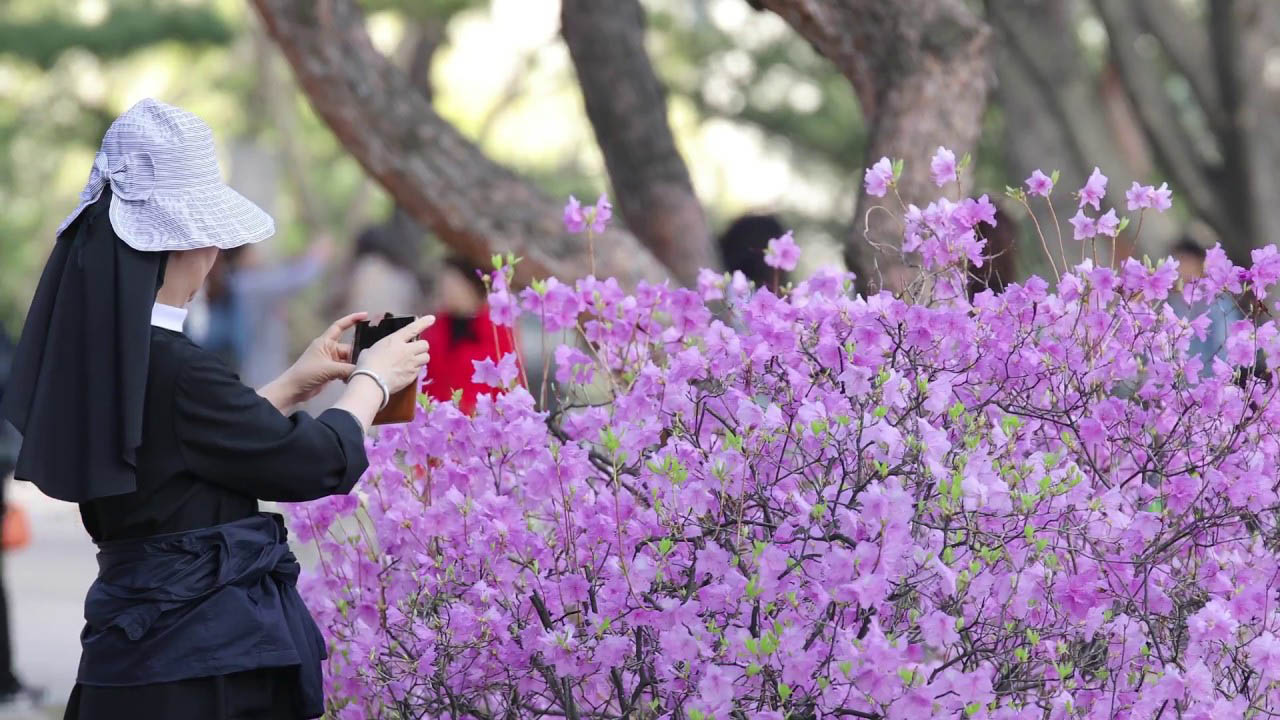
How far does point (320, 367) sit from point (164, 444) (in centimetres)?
43

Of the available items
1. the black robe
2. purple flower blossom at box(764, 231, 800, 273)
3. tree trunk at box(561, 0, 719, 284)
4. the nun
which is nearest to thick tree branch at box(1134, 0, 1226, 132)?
tree trunk at box(561, 0, 719, 284)

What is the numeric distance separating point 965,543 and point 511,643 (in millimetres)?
767

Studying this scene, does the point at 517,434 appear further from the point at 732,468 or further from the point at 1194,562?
the point at 1194,562

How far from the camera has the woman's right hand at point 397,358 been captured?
251 centimetres

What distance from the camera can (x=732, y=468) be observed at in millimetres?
2541

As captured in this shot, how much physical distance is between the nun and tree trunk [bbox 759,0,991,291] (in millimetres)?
2303

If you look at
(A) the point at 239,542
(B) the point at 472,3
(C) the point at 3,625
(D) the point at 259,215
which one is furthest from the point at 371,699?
(B) the point at 472,3

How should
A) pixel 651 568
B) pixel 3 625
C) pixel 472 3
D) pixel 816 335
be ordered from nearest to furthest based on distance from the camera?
pixel 651 568 < pixel 816 335 < pixel 3 625 < pixel 472 3

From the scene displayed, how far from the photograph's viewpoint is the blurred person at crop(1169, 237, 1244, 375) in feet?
10.1

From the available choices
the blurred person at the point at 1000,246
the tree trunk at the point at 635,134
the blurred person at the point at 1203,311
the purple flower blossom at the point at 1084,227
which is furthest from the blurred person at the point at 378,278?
the purple flower blossom at the point at 1084,227

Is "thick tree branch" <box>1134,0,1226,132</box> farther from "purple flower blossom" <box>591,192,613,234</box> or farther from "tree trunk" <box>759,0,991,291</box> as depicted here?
"purple flower blossom" <box>591,192,613,234</box>

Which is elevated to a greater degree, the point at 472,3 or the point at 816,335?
the point at 472,3

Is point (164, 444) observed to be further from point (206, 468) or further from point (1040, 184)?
point (1040, 184)

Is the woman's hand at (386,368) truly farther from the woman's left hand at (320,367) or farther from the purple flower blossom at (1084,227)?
the purple flower blossom at (1084,227)
